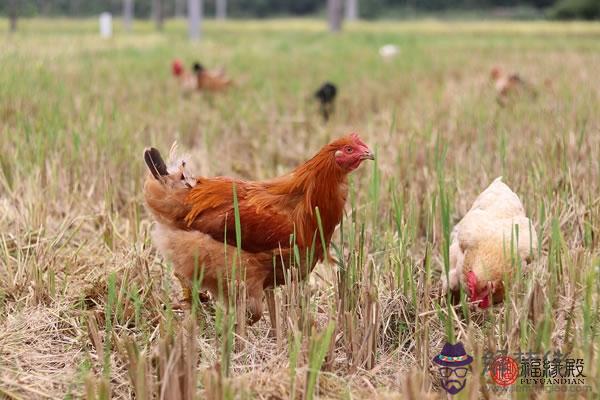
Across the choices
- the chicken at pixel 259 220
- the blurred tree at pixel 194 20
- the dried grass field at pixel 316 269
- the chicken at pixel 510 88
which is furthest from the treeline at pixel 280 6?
the chicken at pixel 259 220

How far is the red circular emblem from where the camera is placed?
181 cm

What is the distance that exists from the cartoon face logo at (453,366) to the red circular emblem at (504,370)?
0.22 ft

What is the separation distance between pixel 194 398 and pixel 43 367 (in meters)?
0.68

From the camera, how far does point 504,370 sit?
183cm

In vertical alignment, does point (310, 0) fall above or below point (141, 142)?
above

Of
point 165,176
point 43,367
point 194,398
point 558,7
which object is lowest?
point 43,367

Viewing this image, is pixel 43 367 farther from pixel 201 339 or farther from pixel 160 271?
pixel 160 271

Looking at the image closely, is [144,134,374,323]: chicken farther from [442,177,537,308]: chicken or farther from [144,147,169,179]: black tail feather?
[442,177,537,308]: chicken

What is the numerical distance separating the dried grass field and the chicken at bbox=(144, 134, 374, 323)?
4.5 inches

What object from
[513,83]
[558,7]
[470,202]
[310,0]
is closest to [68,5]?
[310,0]

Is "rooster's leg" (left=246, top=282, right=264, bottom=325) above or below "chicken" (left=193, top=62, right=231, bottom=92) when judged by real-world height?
below

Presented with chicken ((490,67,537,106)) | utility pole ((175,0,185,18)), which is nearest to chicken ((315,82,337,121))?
chicken ((490,67,537,106))

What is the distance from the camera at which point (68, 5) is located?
5062 cm

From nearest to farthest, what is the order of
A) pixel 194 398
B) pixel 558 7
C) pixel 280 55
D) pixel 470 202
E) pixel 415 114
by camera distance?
pixel 194 398 → pixel 470 202 → pixel 415 114 → pixel 280 55 → pixel 558 7
